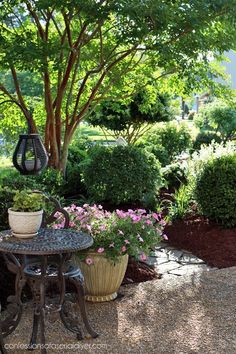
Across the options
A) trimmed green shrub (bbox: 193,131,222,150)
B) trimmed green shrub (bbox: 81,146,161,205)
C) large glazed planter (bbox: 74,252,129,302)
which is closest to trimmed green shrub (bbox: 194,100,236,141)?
trimmed green shrub (bbox: 193,131,222,150)

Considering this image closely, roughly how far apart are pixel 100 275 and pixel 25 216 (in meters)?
1.15

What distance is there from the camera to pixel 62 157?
7336 mm

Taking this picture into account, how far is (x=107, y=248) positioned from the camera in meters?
3.99

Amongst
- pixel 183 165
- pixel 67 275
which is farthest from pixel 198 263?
pixel 183 165

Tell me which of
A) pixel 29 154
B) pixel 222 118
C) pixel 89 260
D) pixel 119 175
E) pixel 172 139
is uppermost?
pixel 29 154

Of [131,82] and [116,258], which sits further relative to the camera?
[131,82]

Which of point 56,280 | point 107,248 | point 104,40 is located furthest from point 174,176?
point 56,280

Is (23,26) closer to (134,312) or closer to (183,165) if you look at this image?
(183,165)

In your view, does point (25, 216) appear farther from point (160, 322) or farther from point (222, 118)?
point (222, 118)

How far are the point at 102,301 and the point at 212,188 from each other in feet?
8.05

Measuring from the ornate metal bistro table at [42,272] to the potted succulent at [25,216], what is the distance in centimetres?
6

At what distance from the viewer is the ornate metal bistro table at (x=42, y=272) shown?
10.1 feet

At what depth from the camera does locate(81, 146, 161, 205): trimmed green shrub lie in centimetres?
663

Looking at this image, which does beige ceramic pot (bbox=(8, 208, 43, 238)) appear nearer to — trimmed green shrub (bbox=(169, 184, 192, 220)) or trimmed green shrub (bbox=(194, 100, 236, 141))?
trimmed green shrub (bbox=(169, 184, 192, 220))
